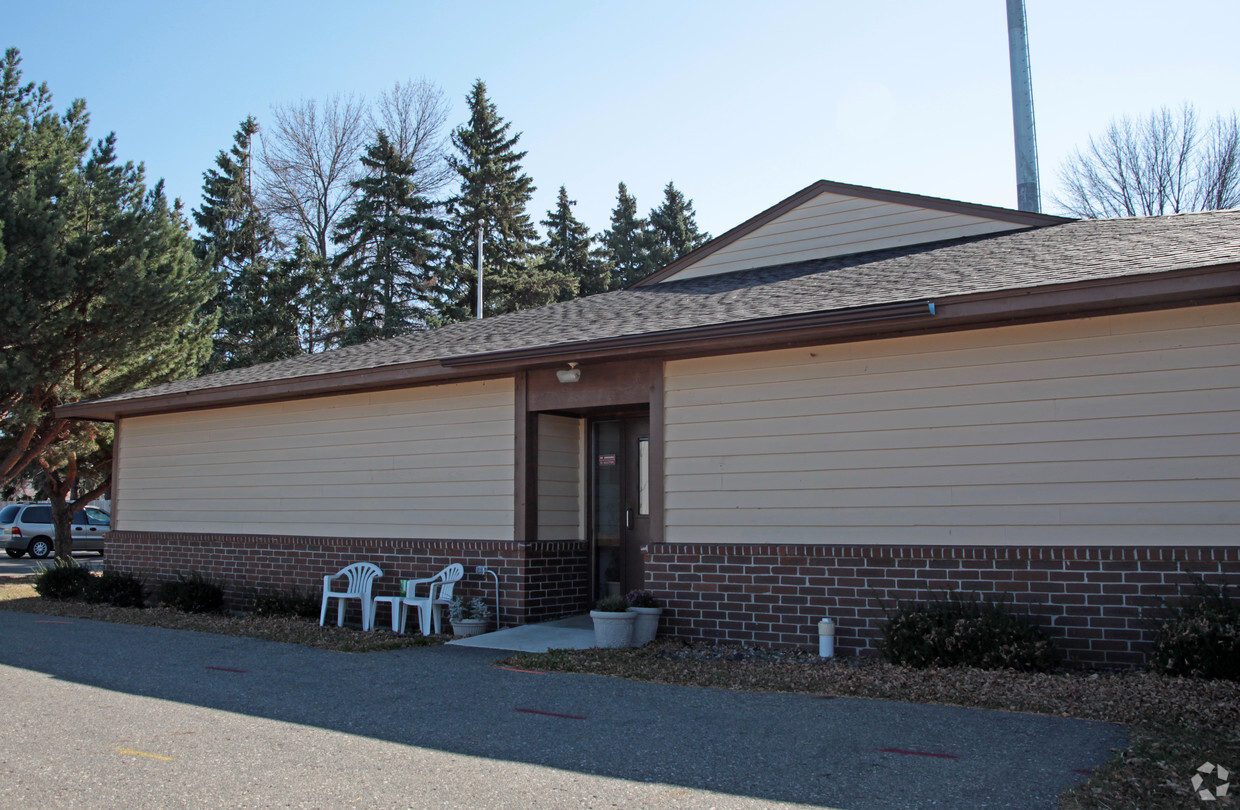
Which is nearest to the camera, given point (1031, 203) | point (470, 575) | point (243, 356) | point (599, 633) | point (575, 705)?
point (575, 705)

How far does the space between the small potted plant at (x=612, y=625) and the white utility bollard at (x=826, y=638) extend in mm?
1669

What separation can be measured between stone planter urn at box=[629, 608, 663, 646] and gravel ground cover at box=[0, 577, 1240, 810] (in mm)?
188

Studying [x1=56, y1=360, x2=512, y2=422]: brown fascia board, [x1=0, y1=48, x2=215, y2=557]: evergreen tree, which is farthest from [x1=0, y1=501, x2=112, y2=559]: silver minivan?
[x1=56, y1=360, x2=512, y2=422]: brown fascia board

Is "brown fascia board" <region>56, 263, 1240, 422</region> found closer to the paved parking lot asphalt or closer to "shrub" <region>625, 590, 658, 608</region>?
"shrub" <region>625, 590, 658, 608</region>

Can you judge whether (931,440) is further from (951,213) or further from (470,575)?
(470,575)

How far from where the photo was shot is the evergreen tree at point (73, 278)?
50.3 feet

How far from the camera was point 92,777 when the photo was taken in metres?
4.66

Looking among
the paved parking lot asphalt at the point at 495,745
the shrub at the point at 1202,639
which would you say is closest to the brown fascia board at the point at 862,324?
the shrub at the point at 1202,639

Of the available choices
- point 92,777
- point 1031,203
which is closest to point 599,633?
point 92,777

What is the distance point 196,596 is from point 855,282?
931 cm

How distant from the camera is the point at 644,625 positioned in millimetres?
8719

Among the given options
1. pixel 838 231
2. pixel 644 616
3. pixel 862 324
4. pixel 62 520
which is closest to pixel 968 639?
pixel 862 324

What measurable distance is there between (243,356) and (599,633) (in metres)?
26.9

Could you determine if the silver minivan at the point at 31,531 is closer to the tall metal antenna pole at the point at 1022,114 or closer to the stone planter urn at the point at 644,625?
the stone planter urn at the point at 644,625
